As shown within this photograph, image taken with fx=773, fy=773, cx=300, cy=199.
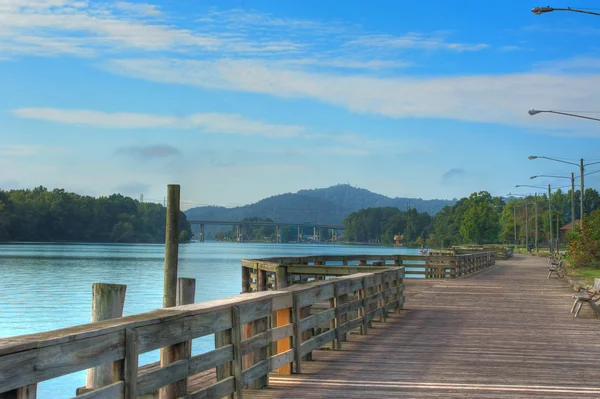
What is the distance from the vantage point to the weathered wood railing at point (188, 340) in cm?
474

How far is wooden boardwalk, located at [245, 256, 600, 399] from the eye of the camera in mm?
8852

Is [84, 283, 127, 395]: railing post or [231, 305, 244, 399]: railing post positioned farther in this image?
[84, 283, 127, 395]: railing post

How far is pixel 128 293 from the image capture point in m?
47.7

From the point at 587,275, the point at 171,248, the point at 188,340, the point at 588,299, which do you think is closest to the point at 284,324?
the point at 188,340

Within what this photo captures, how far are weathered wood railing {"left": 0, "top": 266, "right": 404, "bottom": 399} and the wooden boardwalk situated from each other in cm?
39

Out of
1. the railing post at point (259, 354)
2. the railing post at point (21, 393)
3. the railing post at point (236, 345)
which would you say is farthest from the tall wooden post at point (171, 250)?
the railing post at point (21, 393)

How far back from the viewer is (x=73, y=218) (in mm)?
168875

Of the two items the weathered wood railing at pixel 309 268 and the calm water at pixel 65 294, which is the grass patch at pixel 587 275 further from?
the calm water at pixel 65 294

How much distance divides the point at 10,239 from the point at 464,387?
160 metres

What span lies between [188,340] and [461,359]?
5.59 meters

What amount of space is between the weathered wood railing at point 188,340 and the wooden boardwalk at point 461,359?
1.28 feet

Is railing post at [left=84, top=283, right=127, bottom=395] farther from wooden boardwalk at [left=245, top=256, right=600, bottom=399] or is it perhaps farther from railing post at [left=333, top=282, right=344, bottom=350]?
railing post at [left=333, top=282, right=344, bottom=350]

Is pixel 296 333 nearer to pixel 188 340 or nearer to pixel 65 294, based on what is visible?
pixel 188 340

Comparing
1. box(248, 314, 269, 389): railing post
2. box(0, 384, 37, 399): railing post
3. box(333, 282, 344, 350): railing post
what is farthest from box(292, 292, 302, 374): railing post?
box(0, 384, 37, 399): railing post
